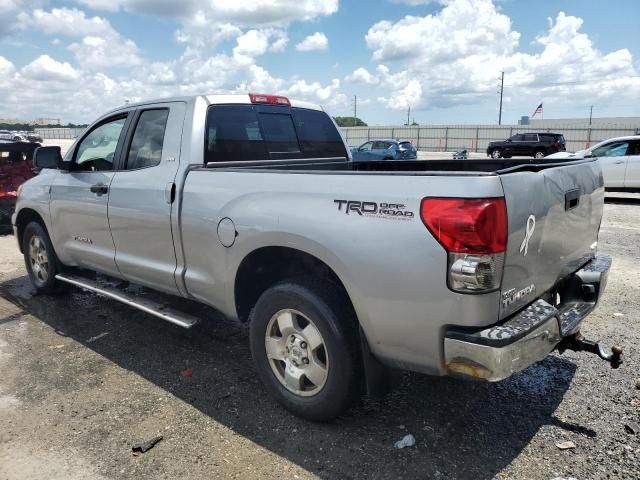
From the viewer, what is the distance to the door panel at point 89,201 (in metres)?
4.39

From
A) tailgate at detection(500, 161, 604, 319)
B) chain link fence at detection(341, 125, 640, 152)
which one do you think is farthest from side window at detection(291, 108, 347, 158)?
chain link fence at detection(341, 125, 640, 152)

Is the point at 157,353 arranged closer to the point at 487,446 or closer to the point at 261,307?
the point at 261,307

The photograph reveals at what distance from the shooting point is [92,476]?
105 inches

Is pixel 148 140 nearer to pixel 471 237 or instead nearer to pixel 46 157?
pixel 46 157

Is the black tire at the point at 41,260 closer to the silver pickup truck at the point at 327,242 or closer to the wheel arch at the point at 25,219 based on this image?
the wheel arch at the point at 25,219

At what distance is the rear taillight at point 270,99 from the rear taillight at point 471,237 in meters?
2.40

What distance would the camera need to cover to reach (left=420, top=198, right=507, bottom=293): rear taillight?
2.24 m

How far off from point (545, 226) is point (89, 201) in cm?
376

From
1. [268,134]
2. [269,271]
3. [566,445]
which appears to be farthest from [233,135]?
[566,445]

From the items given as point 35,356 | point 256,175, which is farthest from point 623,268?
point 35,356

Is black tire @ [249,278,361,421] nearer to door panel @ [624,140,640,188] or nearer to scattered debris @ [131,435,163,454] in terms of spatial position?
scattered debris @ [131,435,163,454]

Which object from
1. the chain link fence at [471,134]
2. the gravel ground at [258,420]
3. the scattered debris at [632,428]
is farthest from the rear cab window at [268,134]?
the chain link fence at [471,134]

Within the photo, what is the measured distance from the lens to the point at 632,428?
2953 millimetres

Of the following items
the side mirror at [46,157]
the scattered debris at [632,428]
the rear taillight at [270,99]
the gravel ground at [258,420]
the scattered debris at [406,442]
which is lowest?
the gravel ground at [258,420]
